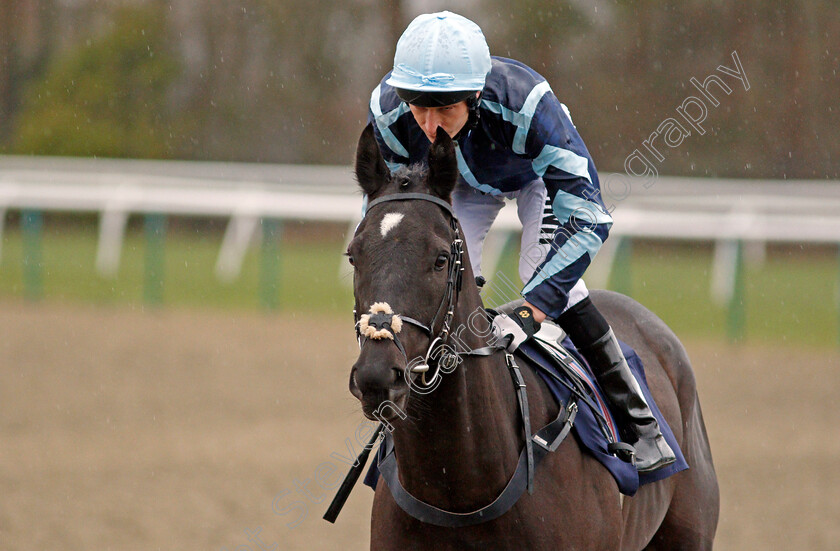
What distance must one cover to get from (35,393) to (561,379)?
23.3 feet

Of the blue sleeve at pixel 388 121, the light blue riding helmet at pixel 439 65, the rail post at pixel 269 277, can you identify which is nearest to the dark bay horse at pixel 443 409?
the light blue riding helmet at pixel 439 65

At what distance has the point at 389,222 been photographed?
111 inches

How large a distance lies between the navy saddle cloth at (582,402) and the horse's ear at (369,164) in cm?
84

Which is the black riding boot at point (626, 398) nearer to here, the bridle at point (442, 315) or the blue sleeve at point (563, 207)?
the blue sleeve at point (563, 207)

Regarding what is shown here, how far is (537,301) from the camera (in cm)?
330

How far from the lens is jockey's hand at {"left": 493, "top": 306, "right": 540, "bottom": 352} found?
10.7 feet

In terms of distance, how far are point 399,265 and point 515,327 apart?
771 mm

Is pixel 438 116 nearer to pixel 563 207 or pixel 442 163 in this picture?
pixel 442 163

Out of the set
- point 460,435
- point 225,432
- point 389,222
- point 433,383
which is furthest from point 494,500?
point 225,432

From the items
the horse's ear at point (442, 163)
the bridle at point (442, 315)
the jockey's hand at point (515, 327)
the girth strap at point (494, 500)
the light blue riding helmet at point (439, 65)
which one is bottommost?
the girth strap at point (494, 500)

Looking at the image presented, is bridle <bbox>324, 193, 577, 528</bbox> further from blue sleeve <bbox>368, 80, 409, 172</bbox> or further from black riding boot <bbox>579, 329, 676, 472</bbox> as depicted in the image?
blue sleeve <bbox>368, 80, 409, 172</bbox>

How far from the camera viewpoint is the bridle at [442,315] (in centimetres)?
275

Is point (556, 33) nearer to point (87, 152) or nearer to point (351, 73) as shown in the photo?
point (351, 73)

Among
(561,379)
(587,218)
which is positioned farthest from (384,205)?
(561,379)
